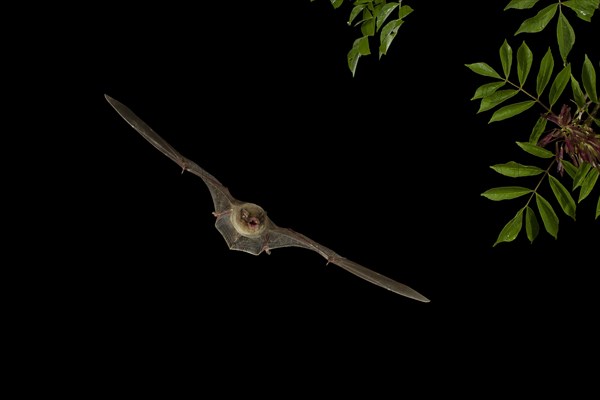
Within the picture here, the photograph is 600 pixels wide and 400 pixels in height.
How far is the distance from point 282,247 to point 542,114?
5.57ft

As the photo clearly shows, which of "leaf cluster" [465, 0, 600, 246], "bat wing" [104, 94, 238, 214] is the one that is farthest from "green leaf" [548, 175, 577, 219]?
"bat wing" [104, 94, 238, 214]

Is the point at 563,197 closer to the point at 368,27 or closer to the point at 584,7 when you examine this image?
the point at 584,7

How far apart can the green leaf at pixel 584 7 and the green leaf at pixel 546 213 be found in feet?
2.81

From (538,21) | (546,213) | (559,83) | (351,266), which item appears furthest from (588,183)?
(351,266)

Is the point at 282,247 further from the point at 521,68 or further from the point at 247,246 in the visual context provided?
the point at 521,68

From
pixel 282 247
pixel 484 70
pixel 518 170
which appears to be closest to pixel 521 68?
pixel 484 70

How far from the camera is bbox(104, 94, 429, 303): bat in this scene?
4.28m

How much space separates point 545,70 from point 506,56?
18 cm

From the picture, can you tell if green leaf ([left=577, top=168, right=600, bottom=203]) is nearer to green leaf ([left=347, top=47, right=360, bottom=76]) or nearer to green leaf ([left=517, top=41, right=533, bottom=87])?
green leaf ([left=517, top=41, right=533, bottom=87])

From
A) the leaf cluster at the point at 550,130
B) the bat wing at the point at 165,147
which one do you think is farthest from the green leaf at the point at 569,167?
the bat wing at the point at 165,147

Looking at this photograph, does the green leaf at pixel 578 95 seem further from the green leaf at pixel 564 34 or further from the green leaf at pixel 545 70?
the green leaf at pixel 564 34

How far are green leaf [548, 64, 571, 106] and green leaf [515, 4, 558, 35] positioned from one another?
300 mm

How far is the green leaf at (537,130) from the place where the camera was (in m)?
3.81

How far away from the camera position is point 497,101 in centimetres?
368
